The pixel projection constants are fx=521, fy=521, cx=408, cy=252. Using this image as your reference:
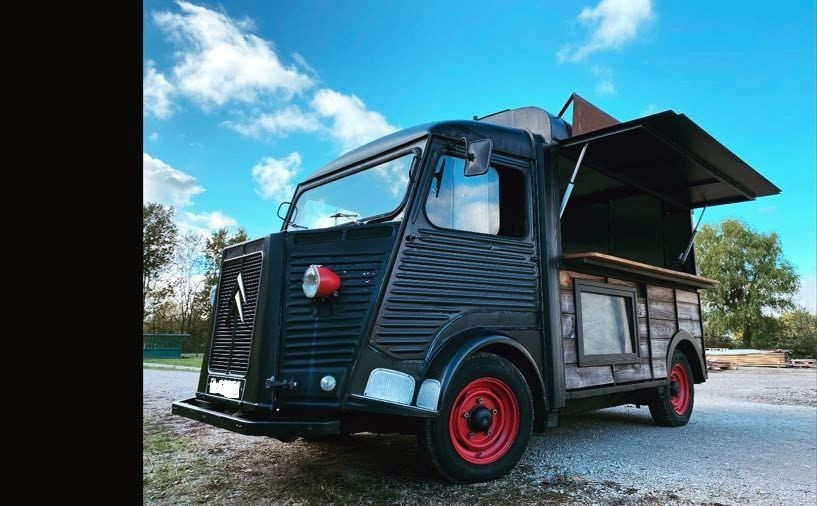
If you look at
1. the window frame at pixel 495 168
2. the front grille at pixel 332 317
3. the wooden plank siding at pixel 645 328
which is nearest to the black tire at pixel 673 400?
the wooden plank siding at pixel 645 328

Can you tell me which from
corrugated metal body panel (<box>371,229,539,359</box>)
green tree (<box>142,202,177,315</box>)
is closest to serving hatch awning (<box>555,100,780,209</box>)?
corrugated metal body panel (<box>371,229,539,359</box>)

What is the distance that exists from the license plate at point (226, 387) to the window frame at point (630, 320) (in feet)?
9.01

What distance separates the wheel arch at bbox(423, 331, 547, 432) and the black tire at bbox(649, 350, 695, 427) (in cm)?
258

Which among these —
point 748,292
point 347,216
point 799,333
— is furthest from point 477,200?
point 799,333

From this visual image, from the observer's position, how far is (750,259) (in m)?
29.3

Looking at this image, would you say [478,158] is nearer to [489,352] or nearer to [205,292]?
[489,352]

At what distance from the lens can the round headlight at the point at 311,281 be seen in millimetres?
3271

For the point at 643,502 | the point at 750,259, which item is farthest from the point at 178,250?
the point at 750,259

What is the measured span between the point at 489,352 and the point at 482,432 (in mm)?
546

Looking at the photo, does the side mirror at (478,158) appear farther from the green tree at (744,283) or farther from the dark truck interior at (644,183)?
the green tree at (744,283)

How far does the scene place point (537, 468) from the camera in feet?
12.9

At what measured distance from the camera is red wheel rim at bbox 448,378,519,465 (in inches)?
136
